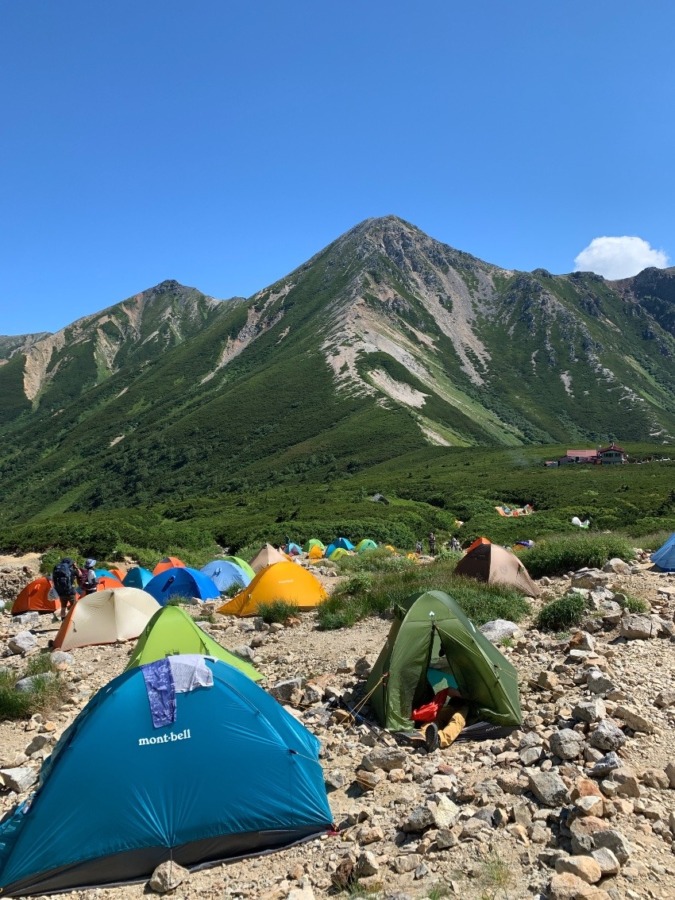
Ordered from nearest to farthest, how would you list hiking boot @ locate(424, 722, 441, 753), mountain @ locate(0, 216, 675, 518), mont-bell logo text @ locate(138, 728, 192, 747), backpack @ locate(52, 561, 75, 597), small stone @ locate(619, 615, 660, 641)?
mont-bell logo text @ locate(138, 728, 192, 747)
hiking boot @ locate(424, 722, 441, 753)
small stone @ locate(619, 615, 660, 641)
backpack @ locate(52, 561, 75, 597)
mountain @ locate(0, 216, 675, 518)

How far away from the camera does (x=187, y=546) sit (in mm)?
36781

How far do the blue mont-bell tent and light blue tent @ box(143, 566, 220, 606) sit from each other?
12.3 m

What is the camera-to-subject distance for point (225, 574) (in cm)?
2056

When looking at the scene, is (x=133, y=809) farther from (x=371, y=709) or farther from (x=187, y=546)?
(x=187, y=546)

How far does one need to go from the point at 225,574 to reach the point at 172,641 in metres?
12.3

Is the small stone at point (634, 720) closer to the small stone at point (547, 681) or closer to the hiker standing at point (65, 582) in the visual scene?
the small stone at point (547, 681)

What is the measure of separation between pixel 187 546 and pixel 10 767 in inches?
1186

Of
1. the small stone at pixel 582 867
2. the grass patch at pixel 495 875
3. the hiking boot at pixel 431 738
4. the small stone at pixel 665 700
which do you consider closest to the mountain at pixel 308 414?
the hiking boot at pixel 431 738

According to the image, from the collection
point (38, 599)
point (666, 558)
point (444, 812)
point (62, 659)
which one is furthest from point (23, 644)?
point (666, 558)

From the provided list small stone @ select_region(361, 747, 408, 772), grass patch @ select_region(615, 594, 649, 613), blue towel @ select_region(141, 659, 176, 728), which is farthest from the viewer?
grass patch @ select_region(615, 594, 649, 613)

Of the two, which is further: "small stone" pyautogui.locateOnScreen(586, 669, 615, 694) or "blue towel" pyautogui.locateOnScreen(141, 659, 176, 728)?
"small stone" pyautogui.locateOnScreen(586, 669, 615, 694)

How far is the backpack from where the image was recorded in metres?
15.7

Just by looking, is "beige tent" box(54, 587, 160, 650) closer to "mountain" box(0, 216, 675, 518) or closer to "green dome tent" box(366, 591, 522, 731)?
"green dome tent" box(366, 591, 522, 731)

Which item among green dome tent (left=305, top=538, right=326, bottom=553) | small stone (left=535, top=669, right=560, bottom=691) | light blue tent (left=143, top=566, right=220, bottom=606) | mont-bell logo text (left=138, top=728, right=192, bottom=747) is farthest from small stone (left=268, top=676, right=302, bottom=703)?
green dome tent (left=305, top=538, right=326, bottom=553)
